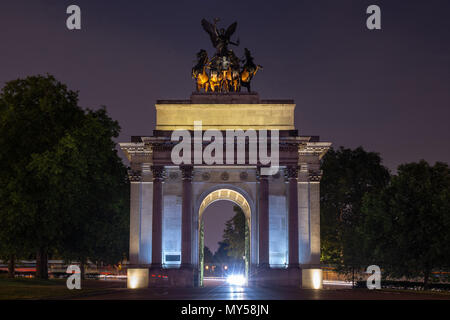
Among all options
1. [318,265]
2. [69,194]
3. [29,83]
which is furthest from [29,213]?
[318,265]

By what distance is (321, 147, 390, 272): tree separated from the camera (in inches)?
3177

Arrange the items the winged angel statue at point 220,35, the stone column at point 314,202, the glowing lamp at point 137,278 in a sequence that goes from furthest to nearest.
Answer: the winged angel statue at point 220,35, the stone column at point 314,202, the glowing lamp at point 137,278

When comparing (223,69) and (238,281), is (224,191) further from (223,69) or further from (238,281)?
(238,281)

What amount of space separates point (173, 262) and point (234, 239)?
154ft

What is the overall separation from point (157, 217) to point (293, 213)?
12601 mm

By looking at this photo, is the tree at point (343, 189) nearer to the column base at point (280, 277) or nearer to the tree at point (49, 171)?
the column base at point (280, 277)

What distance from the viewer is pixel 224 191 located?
201 ft

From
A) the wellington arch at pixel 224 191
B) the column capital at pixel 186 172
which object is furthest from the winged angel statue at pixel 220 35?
the column capital at pixel 186 172

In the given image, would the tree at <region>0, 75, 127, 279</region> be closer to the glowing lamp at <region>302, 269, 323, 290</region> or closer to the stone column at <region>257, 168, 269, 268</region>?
the stone column at <region>257, 168, 269, 268</region>

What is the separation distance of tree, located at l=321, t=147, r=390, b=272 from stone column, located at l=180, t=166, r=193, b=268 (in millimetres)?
28862

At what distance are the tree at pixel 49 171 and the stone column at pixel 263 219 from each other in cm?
1389

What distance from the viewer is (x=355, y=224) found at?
78.2 meters

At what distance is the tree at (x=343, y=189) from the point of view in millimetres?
80688
